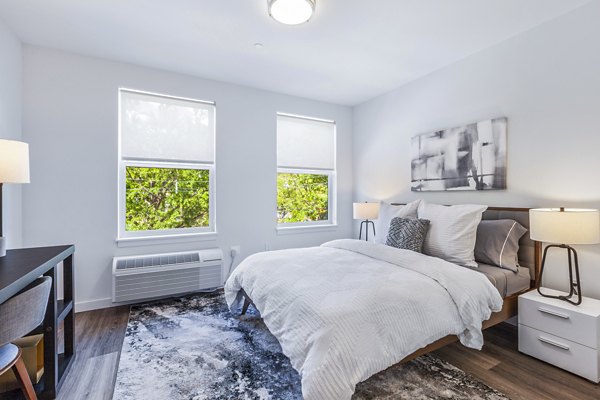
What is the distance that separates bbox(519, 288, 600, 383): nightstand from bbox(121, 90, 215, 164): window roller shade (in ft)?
11.3

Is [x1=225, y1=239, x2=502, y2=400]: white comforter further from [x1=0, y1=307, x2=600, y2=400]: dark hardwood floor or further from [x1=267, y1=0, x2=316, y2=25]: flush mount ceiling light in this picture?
[x1=267, y1=0, x2=316, y2=25]: flush mount ceiling light

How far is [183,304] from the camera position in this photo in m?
3.04

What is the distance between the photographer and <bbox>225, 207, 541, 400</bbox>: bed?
1382 millimetres

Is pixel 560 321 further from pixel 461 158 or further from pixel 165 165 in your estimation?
pixel 165 165

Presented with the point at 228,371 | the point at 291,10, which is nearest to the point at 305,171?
the point at 291,10

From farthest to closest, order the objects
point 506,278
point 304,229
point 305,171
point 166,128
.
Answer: point 305,171 → point 304,229 → point 166,128 → point 506,278

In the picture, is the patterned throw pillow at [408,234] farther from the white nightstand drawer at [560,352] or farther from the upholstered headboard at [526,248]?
the white nightstand drawer at [560,352]

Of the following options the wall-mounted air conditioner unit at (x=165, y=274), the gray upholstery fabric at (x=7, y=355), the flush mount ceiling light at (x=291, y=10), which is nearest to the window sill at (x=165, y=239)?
the wall-mounted air conditioner unit at (x=165, y=274)

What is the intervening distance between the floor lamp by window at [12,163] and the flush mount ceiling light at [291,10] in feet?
6.23

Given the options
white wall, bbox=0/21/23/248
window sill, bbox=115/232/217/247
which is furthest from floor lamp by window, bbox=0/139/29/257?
window sill, bbox=115/232/217/247

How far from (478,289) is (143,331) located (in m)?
2.67

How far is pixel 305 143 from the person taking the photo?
4.28 meters

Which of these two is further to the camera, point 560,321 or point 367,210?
point 367,210

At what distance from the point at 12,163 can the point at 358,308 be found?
224cm
